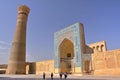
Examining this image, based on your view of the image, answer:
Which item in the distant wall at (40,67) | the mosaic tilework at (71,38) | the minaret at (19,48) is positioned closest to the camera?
the mosaic tilework at (71,38)

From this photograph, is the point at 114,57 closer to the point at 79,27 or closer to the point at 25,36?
the point at 79,27

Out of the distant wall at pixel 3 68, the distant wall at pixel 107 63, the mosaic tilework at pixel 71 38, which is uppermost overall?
the mosaic tilework at pixel 71 38

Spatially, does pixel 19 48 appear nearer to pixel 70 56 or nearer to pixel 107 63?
pixel 70 56

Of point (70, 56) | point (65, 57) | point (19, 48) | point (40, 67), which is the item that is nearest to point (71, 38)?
point (65, 57)

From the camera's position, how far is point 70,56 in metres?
21.9

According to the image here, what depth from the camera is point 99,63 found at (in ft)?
48.6

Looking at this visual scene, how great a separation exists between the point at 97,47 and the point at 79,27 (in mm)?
8507

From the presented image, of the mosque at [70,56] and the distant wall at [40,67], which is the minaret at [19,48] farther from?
the distant wall at [40,67]

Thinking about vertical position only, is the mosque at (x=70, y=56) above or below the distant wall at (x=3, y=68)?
above

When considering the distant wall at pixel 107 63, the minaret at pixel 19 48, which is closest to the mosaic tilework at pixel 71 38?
the distant wall at pixel 107 63

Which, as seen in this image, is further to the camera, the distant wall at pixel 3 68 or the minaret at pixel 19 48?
the distant wall at pixel 3 68

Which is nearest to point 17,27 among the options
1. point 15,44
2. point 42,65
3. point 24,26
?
point 24,26

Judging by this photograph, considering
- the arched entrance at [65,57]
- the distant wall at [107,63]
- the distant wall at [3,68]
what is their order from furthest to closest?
the distant wall at [3,68]
the arched entrance at [65,57]
the distant wall at [107,63]

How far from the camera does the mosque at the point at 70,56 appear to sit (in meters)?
14.3
